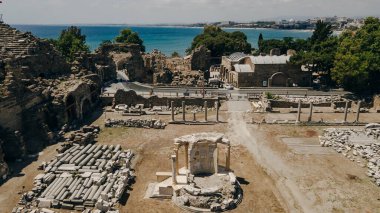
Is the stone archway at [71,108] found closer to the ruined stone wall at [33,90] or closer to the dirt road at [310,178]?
the ruined stone wall at [33,90]

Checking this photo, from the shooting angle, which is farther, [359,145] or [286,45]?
[286,45]

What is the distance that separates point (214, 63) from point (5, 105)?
2042 inches

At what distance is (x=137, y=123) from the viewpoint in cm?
4253

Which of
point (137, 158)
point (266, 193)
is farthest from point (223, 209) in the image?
point (137, 158)

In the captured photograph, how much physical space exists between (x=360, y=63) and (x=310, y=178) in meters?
27.9

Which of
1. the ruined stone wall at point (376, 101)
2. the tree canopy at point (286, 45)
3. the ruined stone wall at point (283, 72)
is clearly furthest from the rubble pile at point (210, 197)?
the tree canopy at point (286, 45)

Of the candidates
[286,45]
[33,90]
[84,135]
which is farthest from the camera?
[286,45]

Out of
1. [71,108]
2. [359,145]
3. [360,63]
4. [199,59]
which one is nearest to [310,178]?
[359,145]

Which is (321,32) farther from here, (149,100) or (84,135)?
(84,135)

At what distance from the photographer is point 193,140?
28734mm

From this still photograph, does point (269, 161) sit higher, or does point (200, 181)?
point (200, 181)

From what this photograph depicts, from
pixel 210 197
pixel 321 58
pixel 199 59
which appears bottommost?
pixel 210 197

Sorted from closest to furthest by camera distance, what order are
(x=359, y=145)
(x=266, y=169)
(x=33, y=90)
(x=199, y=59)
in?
1. (x=266, y=169)
2. (x=359, y=145)
3. (x=33, y=90)
4. (x=199, y=59)

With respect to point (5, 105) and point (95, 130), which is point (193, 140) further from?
point (5, 105)
